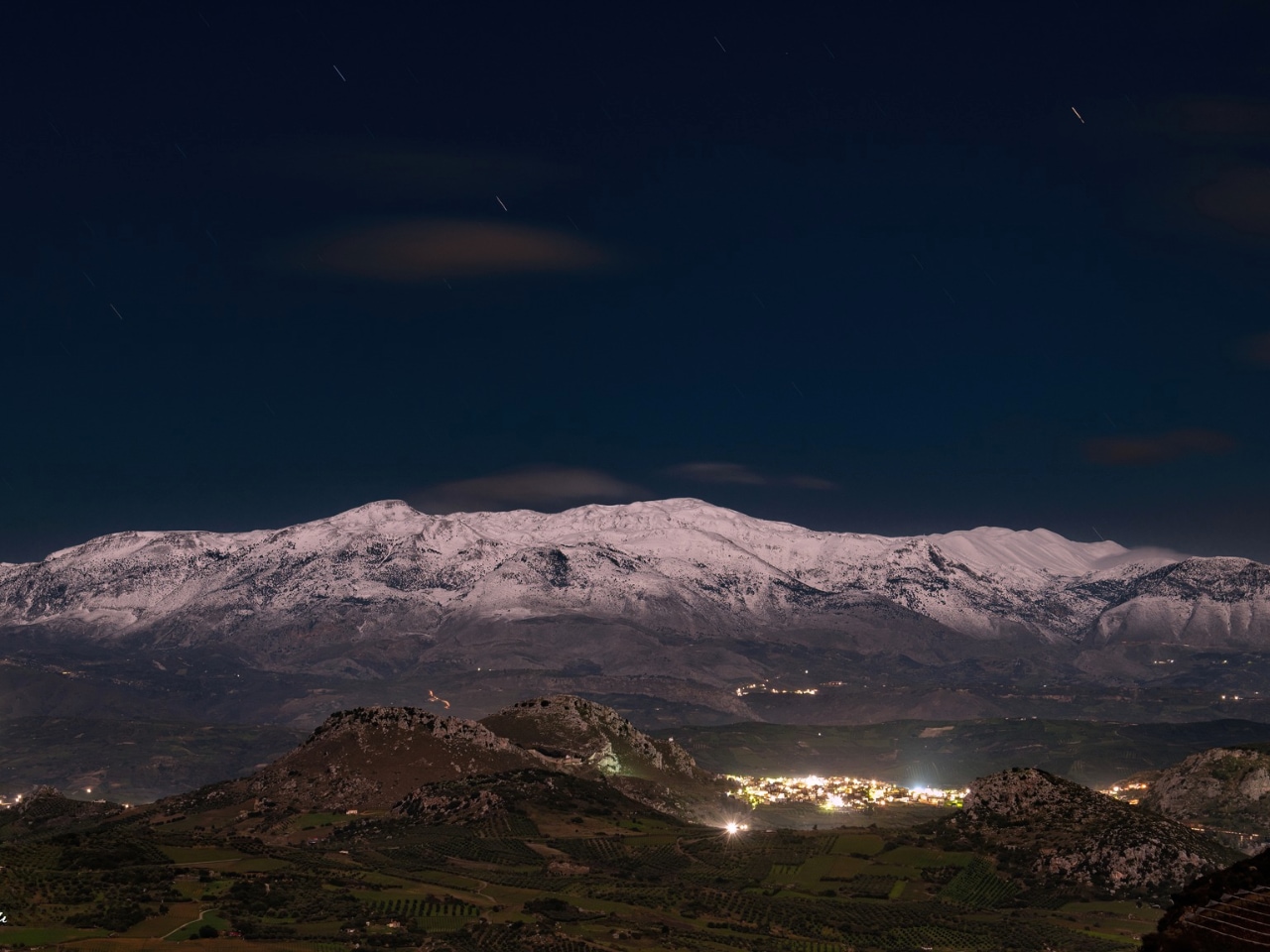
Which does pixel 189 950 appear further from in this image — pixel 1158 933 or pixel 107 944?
pixel 1158 933

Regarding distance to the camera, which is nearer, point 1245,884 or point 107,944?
point 1245,884

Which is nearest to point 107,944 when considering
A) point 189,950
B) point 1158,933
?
point 189,950

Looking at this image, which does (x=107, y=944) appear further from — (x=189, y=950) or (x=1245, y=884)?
(x=1245, y=884)

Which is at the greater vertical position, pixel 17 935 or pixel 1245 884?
pixel 1245 884

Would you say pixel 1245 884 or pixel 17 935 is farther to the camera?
pixel 17 935

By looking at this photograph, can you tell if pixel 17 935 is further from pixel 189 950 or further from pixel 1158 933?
pixel 1158 933

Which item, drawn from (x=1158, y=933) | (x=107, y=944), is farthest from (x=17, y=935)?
(x=1158, y=933)

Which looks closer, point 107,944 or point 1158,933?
point 1158,933

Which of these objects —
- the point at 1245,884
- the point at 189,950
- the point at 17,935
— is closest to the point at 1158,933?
the point at 1245,884
